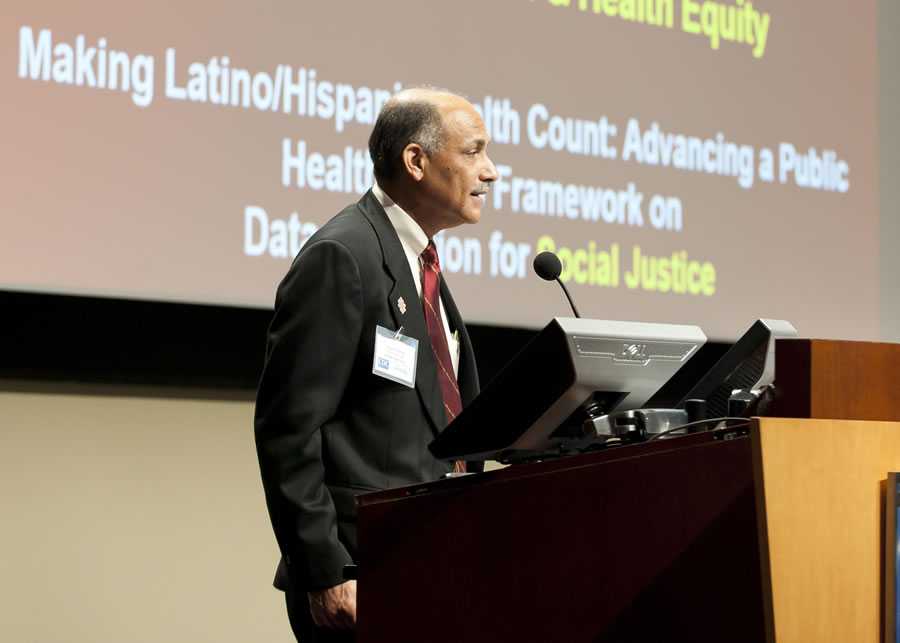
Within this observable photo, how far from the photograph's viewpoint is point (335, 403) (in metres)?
2.18

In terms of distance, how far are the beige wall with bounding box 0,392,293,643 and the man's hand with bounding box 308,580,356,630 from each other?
64.4 inches

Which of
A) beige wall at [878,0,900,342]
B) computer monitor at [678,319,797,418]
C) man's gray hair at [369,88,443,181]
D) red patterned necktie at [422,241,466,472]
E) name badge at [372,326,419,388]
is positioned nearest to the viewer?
computer monitor at [678,319,797,418]

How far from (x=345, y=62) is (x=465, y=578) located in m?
2.21

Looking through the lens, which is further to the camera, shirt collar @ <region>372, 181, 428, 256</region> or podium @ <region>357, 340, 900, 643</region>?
shirt collar @ <region>372, 181, 428, 256</region>

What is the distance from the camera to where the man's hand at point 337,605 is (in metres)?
2.07

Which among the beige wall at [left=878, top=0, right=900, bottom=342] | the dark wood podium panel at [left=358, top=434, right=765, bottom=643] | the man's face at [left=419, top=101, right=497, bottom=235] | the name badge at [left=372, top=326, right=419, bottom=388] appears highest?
the beige wall at [left=878, top=0, right=900, bottom=342]

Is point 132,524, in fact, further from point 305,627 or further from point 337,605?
point 337,605

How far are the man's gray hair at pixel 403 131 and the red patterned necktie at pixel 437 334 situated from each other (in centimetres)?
16

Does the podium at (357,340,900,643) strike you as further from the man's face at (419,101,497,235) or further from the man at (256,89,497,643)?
the man's face at (419,101,497,235)

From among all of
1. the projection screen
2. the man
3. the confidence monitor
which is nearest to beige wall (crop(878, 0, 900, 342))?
the projection screen

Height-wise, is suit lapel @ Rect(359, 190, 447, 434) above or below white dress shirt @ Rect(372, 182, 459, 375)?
below

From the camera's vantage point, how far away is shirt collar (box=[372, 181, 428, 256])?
7.96 feet

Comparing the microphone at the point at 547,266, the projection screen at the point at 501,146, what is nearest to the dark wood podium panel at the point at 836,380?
the microphone at the point at 547,266

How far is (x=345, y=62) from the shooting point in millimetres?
3629
